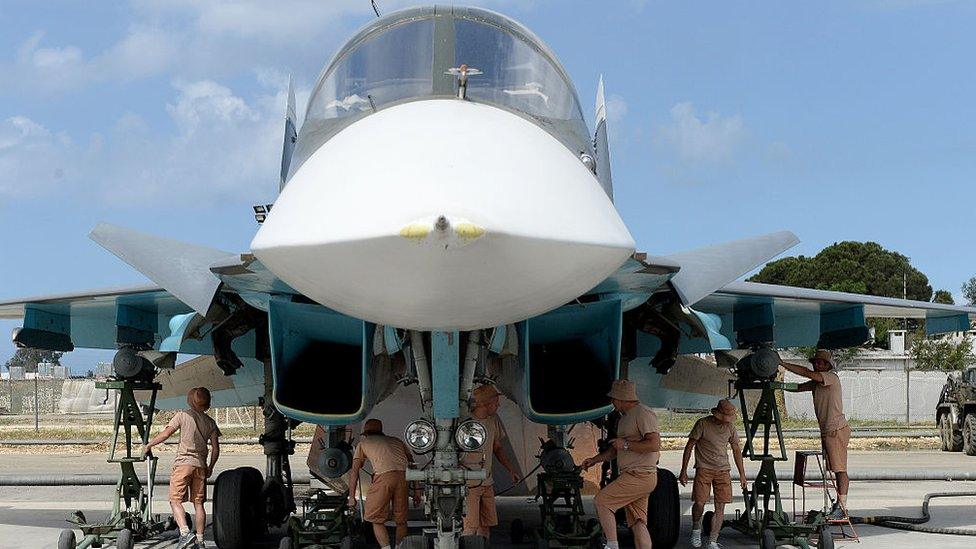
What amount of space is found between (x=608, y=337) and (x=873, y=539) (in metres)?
4.44

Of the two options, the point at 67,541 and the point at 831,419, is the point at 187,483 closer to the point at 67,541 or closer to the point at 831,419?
the point at 67,541

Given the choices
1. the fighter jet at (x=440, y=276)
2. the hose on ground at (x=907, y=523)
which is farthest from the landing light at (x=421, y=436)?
the hose on ground at (x=907, y=523)

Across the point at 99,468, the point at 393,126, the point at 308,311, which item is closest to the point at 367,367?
the point at 308,311

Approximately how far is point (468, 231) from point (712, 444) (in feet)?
19.7

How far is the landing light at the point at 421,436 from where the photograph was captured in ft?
18.1

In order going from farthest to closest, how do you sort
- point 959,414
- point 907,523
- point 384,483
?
point 959,414, point 907,523, point 384,483

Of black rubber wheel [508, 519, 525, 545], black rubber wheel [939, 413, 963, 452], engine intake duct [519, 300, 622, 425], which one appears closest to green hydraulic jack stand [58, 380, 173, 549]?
black rubber wheel [508, 519, 525, 545]

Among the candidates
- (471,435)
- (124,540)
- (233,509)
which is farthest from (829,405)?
(124,540)

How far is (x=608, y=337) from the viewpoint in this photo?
22.0 ft

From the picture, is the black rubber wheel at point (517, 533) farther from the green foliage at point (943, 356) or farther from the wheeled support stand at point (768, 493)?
the green foliage at point (943, 356)

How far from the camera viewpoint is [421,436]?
5.55m

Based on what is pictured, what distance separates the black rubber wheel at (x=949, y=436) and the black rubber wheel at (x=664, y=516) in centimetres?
1513

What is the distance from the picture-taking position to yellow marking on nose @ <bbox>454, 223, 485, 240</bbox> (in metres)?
3.31

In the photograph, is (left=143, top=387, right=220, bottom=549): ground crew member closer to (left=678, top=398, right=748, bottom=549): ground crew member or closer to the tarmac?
the tarmac
